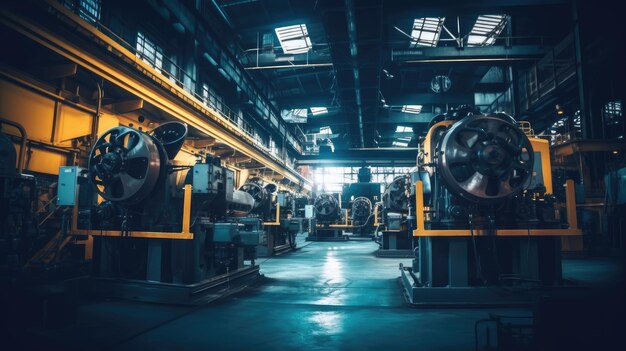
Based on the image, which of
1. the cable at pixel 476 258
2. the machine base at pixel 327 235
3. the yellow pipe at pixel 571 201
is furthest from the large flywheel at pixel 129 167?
the machine base at pixel 327 235

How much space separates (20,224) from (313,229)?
13644 millimetres

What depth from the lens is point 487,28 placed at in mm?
13789

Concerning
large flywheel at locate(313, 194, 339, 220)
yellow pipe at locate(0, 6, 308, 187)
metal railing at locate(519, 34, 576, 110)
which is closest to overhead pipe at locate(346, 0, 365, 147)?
large flywheel at locate(313, 194, 339, 220)

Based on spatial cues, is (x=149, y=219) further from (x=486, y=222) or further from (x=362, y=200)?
(x=362, y=200)

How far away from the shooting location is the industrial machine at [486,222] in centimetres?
401

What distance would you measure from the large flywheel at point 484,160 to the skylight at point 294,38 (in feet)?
34.2

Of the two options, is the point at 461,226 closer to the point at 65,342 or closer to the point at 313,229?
the point at 65,342

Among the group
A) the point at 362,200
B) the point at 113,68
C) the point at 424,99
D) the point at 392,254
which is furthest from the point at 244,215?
the point at 424,99

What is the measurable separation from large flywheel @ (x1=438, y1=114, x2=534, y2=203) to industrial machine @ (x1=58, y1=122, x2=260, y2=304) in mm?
2843

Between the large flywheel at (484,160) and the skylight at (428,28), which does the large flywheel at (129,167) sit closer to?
the large flywheel at (484,160)

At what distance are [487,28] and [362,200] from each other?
27.8 feet

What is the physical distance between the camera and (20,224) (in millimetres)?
4273

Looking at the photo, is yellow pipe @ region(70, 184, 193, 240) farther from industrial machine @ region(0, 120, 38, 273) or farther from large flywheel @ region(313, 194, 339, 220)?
large flywheel @ region(313, 194, 339, 220)

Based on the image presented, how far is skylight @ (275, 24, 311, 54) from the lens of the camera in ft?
44.8
